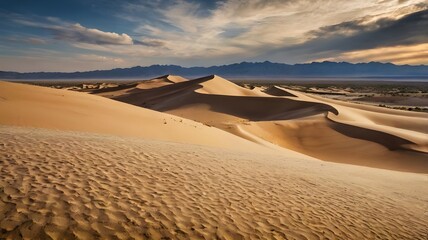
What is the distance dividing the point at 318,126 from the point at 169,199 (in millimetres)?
17705

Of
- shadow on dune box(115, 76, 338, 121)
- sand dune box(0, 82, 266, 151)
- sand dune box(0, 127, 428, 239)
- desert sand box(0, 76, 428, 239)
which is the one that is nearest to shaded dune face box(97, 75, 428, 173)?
shadow on dune box(115, 76, 338, 121)

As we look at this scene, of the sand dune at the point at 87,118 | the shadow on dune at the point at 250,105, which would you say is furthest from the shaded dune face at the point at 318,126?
the sand dune at the point at 87,118

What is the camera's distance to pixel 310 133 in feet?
65.8

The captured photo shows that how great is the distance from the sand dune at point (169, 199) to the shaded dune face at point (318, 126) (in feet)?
28.5

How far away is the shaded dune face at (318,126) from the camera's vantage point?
16.2m

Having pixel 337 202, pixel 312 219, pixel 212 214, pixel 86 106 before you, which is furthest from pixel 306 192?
pixel 86 106

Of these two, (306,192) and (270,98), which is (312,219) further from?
(270,98)

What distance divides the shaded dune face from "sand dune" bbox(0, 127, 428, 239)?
342 inches

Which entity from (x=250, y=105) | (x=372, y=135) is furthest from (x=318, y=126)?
(x=250, y=105)

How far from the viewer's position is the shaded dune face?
16169mm

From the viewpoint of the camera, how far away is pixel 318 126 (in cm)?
2089

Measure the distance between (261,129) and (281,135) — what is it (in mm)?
1319

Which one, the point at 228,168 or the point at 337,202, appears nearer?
the point at 337,202

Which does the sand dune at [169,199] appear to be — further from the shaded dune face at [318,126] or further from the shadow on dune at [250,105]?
the shadow on dune at [250,105]
